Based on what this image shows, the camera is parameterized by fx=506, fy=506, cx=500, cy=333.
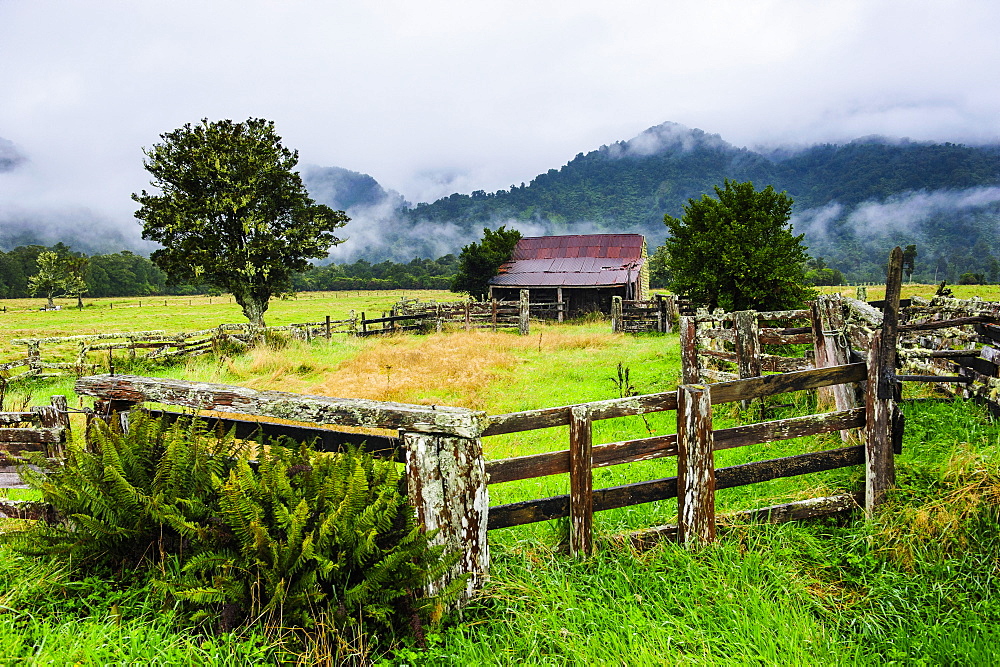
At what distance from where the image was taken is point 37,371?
1470cm

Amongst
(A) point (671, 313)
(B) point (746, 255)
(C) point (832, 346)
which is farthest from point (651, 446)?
(A) point (671, 313)

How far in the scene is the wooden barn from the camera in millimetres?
32938

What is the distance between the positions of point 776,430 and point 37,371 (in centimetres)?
1893

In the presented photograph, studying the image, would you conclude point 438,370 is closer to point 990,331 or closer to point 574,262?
point 990,331

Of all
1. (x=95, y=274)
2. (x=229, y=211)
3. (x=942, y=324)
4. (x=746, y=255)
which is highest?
(x=95, y=274)

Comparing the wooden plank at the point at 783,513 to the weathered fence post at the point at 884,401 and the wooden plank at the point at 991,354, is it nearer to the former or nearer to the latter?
the weathered fence post at the point at 884,401

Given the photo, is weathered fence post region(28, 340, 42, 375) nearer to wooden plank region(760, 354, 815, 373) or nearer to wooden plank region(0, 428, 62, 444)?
wooden plank region(0, 428, 62, 444)

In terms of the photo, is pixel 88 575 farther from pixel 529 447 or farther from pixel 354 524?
pixel 529 447

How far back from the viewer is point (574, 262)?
35938mm

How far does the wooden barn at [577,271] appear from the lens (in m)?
32.9

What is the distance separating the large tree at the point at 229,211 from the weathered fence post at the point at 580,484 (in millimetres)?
22924

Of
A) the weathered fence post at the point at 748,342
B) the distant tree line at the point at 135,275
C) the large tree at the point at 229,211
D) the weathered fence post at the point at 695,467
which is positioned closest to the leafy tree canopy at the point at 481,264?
the large tree at the point at 229,211

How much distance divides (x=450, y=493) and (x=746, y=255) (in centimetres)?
1366

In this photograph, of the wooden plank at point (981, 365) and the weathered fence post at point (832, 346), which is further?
the weathered fence post at point (832, 346)
